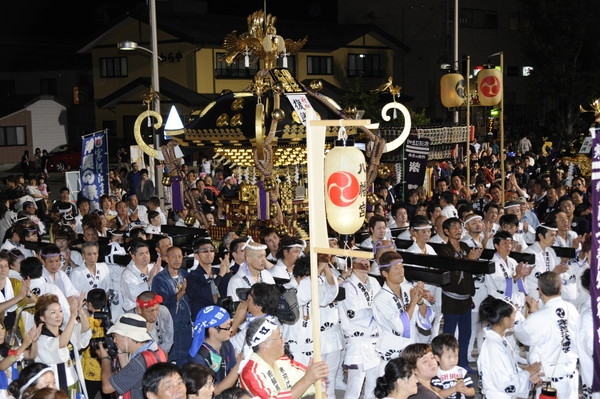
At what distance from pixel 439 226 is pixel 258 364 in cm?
518


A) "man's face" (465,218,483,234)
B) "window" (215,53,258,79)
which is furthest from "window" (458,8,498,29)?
"man's face" (465,218,483,234)

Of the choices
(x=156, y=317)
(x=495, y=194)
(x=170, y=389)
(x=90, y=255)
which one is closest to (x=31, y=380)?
(x=170, y=389)

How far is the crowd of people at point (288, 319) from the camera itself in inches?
205

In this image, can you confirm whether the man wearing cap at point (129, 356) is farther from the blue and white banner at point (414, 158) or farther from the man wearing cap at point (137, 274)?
the blue and white banner at point (414, 158)

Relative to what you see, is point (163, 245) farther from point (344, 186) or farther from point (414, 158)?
point (414, 158)

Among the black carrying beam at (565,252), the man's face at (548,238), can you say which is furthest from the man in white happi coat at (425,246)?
the black carrying beam at (565,252)

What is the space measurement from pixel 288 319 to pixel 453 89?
12.4 meters

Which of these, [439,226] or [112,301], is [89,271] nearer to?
[112,301]

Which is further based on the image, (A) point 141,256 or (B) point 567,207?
(B) point 567,207

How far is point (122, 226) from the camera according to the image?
12.3m

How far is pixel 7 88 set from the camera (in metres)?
44.5

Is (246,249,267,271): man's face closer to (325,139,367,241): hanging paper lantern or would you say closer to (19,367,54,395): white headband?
(325,139,367,241): hanging paper lantern

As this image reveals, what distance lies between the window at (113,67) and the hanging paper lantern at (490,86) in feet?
75.3

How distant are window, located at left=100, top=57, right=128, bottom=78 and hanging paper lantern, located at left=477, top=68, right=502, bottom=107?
75.3 feet
